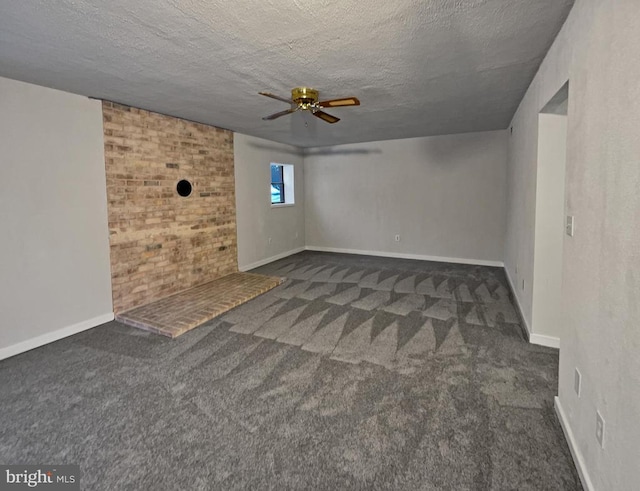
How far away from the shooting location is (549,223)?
274cm

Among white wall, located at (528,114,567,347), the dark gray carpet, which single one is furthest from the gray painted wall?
the dark gray carpet

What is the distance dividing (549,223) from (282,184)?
17.8ft

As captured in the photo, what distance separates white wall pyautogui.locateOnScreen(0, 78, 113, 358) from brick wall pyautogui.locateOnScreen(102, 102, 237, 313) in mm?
163

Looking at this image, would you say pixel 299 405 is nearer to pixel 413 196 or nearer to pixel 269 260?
pixel 269 260

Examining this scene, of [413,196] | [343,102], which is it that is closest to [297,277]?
[413,196]

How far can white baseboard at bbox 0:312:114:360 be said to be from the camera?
2.91 m

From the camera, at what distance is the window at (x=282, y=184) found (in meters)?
7.07

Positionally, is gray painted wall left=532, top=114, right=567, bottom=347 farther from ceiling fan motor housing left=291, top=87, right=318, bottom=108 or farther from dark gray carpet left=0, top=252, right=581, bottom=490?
ceiling fan motor housing left=291, top=87, right=318, bottom=108

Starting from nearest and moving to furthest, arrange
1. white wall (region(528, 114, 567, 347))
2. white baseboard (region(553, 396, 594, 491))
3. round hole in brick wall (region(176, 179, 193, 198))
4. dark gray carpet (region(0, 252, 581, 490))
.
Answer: white baseboard (region(553, 396, 594, 491)), dark gray carpet (region(0, 252, 581, 490)), white wall (region(528, 114, 567, 347)), round hole in brick wall (region(176, 179, 193, 198))

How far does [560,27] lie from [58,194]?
4392 mm

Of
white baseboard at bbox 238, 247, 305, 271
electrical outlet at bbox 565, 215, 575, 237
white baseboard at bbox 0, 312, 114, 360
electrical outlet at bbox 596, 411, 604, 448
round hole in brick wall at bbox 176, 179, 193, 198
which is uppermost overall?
round hole in brick wall at bbox 176, 179, 193, 198

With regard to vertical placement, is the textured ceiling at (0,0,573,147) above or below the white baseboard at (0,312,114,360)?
above

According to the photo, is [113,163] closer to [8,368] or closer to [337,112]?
[8,368]

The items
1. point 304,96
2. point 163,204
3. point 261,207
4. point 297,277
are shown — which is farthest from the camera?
point 261,207
